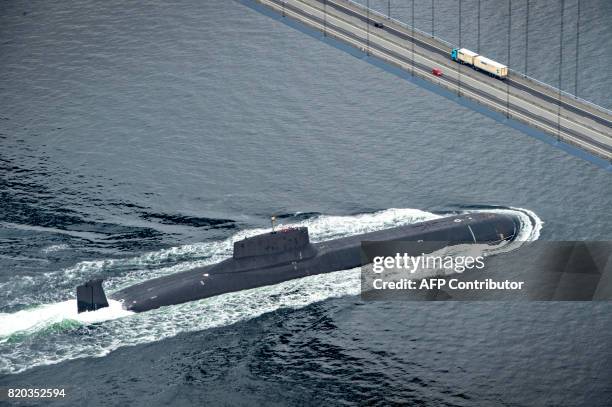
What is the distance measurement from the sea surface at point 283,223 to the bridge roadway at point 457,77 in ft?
42.8

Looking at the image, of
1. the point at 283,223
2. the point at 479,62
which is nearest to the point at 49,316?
the point at 283,223

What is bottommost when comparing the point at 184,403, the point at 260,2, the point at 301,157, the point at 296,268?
the point at 184,403

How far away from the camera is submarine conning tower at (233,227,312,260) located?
166 meters

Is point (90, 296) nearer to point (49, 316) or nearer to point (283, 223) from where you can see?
point (49, 316)

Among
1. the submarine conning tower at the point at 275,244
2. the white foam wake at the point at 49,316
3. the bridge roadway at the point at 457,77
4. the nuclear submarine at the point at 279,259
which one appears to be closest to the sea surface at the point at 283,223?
the white foam wake at the point at 49,316

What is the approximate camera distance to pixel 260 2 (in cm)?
18475

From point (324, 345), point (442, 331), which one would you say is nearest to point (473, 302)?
point (442, 331)

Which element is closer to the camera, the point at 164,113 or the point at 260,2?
the point at 260,2

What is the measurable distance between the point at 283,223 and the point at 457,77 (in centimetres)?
2904

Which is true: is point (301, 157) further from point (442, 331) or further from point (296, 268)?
point (442, 331)

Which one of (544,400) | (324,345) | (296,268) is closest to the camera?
(544,400)

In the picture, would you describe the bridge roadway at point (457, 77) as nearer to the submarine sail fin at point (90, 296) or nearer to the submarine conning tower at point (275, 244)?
the submarine conning tower at point (275, 244)

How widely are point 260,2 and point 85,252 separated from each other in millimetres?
42238

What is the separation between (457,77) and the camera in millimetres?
175125
